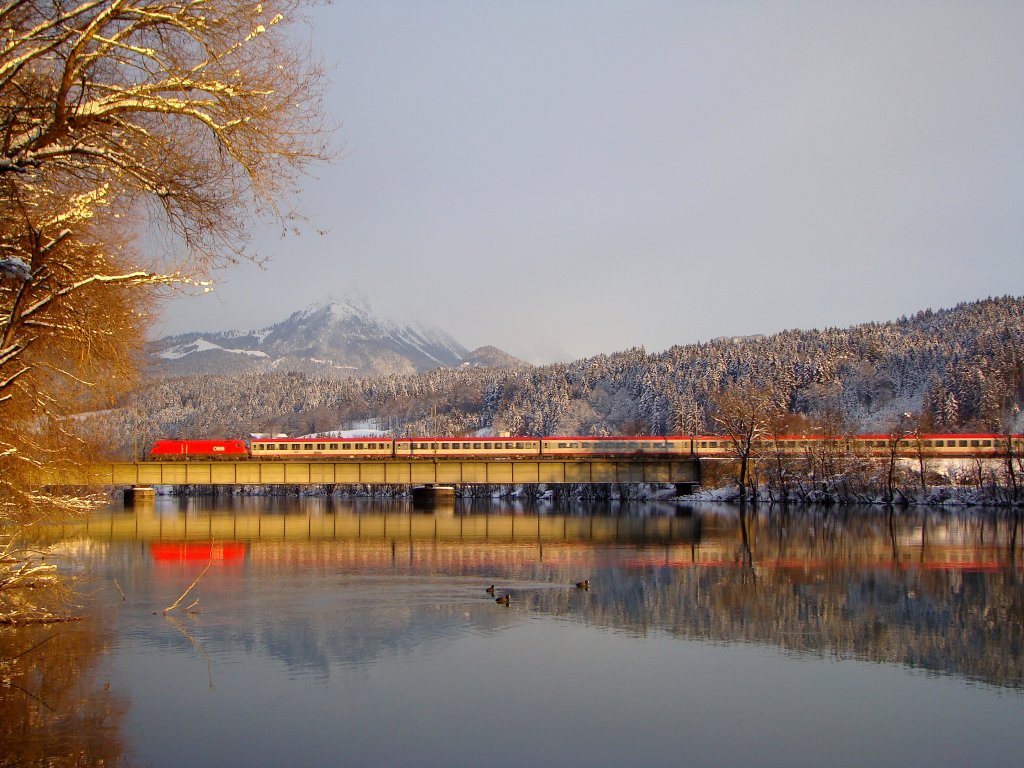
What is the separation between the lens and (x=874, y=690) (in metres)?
18.1

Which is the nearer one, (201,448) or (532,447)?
(532,447)

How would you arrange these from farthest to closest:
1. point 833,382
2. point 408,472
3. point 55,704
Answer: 1. point 833,382
2. point 408,472
3. point 55,704

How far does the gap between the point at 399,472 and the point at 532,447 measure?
14.2 meters

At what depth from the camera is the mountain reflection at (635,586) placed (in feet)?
72.9

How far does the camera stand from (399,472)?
89.6m

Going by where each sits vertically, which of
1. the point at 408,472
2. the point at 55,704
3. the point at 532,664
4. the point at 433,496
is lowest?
the point at 433,496

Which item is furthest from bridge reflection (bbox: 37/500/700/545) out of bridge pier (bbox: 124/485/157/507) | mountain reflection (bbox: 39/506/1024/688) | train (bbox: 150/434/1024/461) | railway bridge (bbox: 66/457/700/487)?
bridge pier (bbox: 124/485/157/507)

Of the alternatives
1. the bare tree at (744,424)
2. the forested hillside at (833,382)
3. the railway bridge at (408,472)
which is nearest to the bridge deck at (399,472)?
the railway bridge at (408,472)

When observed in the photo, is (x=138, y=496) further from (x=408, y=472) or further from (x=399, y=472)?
(x=408, y=472)

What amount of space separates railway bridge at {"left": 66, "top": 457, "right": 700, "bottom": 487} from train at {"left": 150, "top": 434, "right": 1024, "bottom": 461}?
1.51m

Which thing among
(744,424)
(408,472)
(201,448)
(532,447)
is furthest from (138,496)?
(744,424)

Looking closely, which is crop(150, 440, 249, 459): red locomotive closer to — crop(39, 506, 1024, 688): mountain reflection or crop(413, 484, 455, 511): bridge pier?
crop(413, 484, 455, 511): bridge pier

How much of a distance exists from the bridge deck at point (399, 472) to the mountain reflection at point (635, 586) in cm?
2966

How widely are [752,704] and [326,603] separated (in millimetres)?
14473
